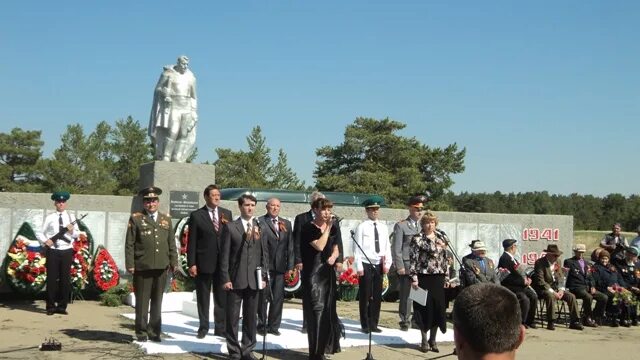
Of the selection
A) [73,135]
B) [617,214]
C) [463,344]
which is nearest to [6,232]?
[463,344]

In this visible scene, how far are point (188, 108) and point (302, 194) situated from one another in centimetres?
423

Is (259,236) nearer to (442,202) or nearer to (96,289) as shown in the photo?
(96,289)

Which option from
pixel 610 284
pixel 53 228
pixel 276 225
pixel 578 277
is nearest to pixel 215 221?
pixel 276 225

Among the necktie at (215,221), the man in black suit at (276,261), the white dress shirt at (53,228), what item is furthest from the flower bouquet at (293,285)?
the necktie at (215,221)

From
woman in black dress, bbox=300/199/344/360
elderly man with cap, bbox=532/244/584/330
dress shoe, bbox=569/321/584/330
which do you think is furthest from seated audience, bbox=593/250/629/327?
woman in black dress, bbox=300/199/344/360

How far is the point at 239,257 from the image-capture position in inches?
294

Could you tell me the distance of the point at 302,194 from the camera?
16.0m

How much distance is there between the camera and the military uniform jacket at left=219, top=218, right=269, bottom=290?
7.44 metres

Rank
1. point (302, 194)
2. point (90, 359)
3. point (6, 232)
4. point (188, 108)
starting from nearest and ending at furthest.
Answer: point (90, 359) < point (6, 232) < point (188, 108) < point (302, 194)

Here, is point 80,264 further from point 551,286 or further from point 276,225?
point 551,286

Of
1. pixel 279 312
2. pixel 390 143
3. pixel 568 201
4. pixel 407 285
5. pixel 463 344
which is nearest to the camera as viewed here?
pixel 463 344

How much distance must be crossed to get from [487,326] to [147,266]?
6443 millimetres

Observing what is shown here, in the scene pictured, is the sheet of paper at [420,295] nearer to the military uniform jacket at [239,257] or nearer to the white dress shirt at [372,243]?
the white dress shirt at [372,243]

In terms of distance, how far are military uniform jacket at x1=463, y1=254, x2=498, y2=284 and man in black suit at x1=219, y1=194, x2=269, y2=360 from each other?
3.64m
